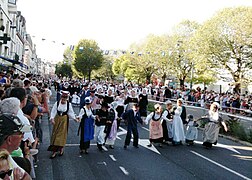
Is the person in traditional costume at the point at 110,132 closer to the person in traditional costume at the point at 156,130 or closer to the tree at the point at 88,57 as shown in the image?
the person in traditional costume at the point at 156,130

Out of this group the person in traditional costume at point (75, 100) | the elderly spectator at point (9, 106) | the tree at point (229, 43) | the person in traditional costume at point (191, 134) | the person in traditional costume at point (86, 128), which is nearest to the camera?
the elderly spectator at point (9, 106)

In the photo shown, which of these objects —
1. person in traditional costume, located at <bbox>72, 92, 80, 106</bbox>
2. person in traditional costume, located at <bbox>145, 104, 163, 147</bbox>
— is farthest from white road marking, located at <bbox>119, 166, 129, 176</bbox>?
person in traditional costume, located at <bbox>72, 92, 80, 106</bbox>

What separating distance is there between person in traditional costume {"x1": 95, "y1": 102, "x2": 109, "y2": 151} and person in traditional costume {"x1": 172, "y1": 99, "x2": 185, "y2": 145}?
106 inches

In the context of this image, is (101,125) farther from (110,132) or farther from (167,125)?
(167,125)

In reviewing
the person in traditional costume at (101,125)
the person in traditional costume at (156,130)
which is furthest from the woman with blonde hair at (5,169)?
the person in traditional costume at (156,130)

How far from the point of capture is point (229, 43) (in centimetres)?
3350

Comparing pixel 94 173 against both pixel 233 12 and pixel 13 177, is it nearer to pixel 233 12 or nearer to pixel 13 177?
pixel 13 177

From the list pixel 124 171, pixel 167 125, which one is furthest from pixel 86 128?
pixel 167 125

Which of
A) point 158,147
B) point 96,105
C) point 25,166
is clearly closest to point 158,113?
point 158,147

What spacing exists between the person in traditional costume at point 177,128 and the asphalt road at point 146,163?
0.27 m

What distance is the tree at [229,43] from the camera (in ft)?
106

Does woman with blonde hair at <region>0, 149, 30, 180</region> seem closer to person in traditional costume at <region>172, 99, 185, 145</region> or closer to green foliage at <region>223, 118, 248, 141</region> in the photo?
person in traditional costume at <region>172, 99, 185, 145</region>

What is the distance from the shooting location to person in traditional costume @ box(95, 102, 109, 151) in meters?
9.88

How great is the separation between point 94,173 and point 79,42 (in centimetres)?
6863
